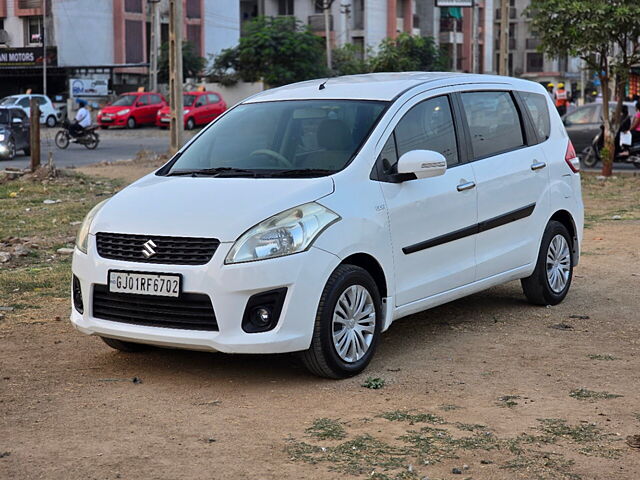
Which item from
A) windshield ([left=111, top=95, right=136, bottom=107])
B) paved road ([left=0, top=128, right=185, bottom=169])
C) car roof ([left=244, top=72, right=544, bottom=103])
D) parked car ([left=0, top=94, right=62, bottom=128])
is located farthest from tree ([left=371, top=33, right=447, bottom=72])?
car roof ([left=244, top=72, right=544, bottom=103])

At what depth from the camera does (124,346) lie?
6.74m

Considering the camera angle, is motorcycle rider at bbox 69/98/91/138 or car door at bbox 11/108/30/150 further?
motorcycle rider at bbox 69/98/91/138

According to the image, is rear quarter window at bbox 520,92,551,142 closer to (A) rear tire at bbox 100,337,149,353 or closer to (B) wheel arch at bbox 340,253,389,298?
(B) wheel arch at bbox 340,253,389,298

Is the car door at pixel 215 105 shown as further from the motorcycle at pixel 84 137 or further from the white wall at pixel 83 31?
the white wall at pixel 83 31

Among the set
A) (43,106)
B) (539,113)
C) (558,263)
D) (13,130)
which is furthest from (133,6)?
(558,263)

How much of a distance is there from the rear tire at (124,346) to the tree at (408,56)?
46640 millimetres

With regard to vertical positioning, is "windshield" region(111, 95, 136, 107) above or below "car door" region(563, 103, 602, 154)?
above

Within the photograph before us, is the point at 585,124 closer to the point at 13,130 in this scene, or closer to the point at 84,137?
the point at 13,130

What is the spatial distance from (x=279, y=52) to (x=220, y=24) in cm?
1672

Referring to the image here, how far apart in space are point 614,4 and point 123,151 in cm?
1590

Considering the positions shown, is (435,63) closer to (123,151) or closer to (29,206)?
(123,151)

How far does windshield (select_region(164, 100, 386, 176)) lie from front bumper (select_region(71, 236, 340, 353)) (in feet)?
2.62

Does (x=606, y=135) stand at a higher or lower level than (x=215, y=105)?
lower

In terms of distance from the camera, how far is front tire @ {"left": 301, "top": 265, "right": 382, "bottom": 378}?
591cm
